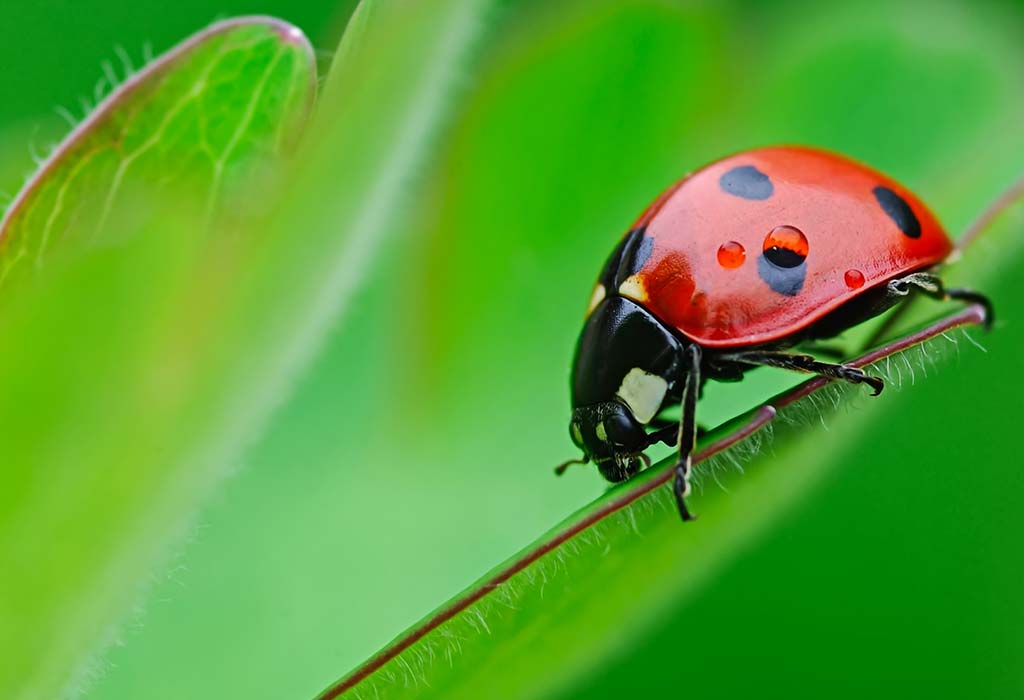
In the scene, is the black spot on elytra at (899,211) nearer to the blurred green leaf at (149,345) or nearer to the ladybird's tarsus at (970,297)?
the ladybird's tarsus at (970,297)

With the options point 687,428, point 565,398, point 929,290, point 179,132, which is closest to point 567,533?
point 687,428

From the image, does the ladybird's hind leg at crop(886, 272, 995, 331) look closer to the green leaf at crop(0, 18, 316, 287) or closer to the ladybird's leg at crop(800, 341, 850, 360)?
the ladybird's leg at crop(800, 341, 850, 360)

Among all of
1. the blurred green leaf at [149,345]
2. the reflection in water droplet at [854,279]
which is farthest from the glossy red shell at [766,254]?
the blurred green leaf at [149,345]

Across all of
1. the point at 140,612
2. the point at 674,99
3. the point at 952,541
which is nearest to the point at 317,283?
the point at 140,612

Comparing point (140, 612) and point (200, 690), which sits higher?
point (140, 612)

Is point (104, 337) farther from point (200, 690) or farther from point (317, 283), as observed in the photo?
point (200, 690)

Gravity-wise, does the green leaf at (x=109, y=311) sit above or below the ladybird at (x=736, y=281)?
above

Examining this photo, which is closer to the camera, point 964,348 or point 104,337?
point 104,337

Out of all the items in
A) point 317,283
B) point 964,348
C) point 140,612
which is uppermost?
point 317,283
